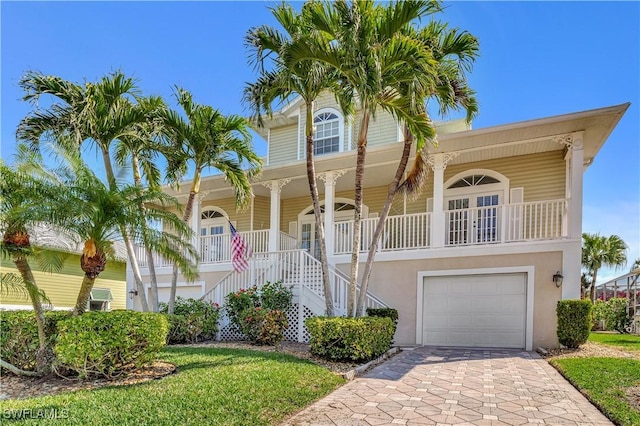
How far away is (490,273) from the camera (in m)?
10.3

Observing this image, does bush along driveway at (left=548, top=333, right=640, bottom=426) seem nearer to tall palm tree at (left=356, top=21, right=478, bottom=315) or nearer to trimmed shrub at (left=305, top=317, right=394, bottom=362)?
trimmed shrub at (left=305, top=317, right=394, bottom=362)

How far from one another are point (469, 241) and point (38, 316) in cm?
933

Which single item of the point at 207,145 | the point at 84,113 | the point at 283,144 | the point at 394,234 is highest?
the point at 283,144

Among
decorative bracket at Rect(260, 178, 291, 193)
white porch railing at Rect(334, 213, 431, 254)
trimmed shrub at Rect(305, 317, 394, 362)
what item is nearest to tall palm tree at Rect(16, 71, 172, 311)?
decorative bracket at Rect(260, 178, 291, 193)

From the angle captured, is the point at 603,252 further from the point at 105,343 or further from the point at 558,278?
the point at 105,343

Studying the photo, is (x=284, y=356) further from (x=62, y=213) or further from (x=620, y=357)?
(x=620, y=357)

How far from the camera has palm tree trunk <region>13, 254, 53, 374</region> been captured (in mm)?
6465

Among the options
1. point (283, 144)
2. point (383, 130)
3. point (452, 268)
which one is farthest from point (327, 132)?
point (452, 268)

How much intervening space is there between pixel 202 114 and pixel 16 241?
521 cm

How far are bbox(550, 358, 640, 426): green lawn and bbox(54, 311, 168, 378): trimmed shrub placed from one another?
6154 millimetres

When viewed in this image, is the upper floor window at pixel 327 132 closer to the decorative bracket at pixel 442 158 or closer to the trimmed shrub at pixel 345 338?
the decorative bracket at pixel 442 158

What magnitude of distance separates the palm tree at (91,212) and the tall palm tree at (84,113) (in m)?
1.74

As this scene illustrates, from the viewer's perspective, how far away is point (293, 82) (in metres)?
8.27

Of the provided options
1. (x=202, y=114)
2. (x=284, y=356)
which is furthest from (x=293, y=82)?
(x=284, y=356)
